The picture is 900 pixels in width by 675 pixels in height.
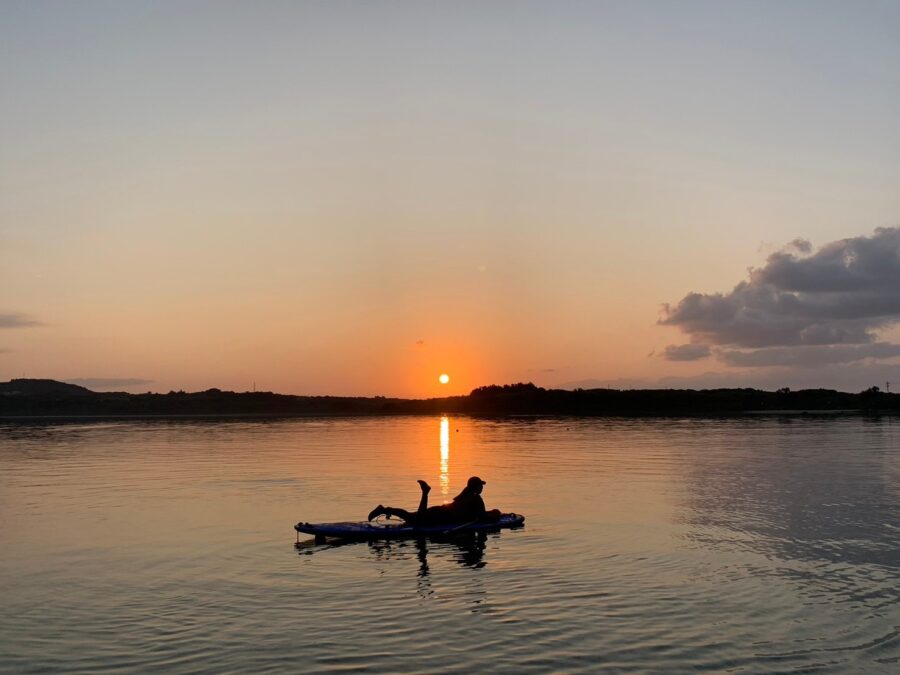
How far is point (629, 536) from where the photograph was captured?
94.3 ft

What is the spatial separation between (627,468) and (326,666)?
42.5m

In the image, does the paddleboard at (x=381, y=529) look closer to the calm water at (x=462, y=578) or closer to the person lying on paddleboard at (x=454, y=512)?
the person lying on paddleboard at (x=454, y=512)

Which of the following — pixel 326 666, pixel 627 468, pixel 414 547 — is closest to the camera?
pixel 326 666

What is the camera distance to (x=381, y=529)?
2786 centimetres

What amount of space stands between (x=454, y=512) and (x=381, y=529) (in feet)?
9.65

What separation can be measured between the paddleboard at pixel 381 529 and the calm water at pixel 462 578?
779mm

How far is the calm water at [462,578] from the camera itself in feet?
51.9

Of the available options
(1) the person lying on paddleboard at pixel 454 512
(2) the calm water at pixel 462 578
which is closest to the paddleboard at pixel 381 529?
(1) the person lying on paddleboard at pixel 454 512

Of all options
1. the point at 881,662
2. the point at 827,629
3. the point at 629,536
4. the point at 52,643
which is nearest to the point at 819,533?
the point at 629,536

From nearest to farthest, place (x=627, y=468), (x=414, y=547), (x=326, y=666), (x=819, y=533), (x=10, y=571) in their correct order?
(x=326, y=666), (x=10, y=571), (x=414, y=547), (x=819, y=533), (x=627, y=468)

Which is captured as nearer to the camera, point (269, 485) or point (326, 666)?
point (326, 666)

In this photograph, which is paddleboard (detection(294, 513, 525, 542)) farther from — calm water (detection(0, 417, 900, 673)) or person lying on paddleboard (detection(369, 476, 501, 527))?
calm water (detection(0, 417, 900, 673))

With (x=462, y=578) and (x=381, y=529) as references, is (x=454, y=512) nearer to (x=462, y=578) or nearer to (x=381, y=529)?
→ (x=381, y=529)

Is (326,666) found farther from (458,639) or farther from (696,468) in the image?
(696,468)
